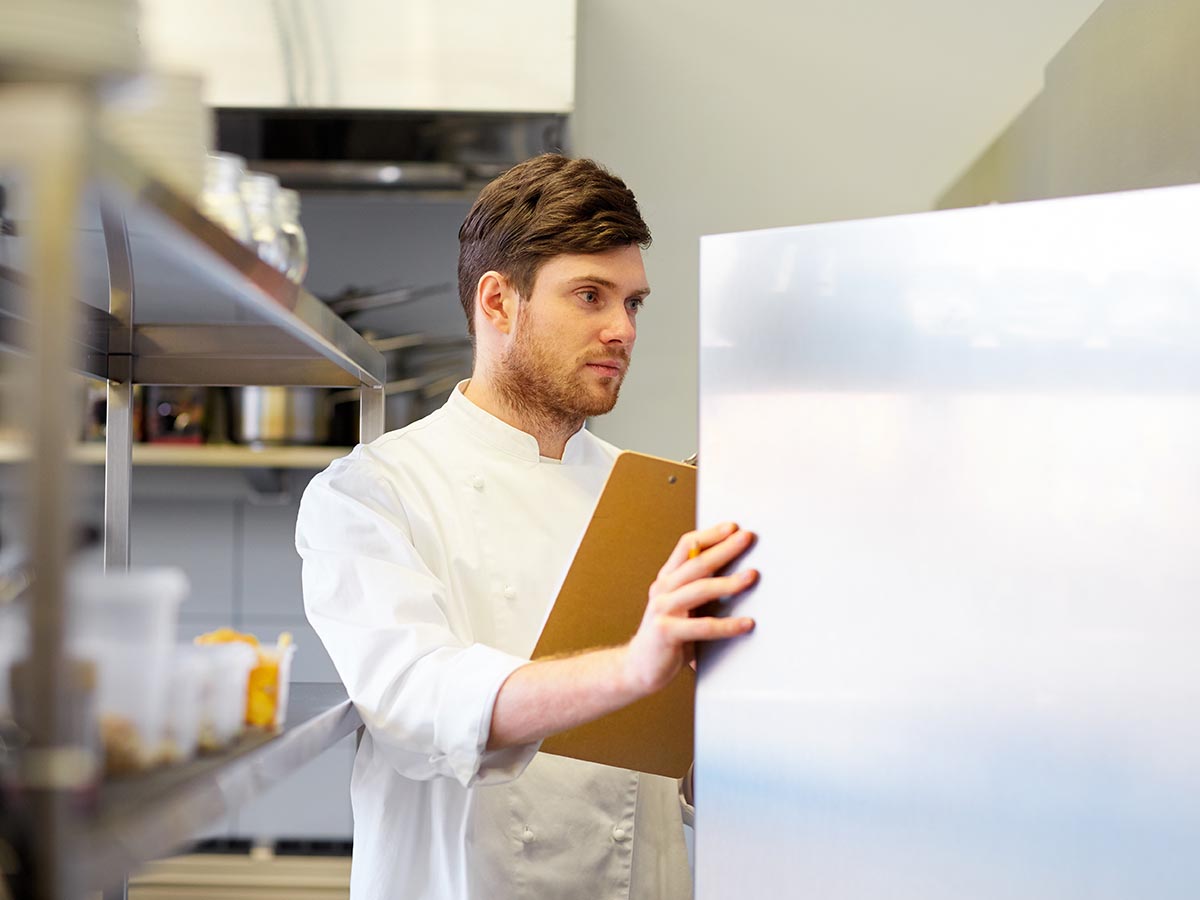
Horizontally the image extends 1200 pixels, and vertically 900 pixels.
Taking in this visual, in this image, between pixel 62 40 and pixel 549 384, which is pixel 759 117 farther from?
pixel 62 40

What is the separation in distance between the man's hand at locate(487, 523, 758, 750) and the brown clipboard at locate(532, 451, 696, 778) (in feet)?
0.11

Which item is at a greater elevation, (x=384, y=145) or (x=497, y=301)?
(x=384, y=145)

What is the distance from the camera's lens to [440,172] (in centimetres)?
206

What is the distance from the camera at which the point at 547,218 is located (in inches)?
51.4

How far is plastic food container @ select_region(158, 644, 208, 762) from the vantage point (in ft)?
2.27

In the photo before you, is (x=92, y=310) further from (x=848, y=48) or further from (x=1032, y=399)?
(x=848, y=48)

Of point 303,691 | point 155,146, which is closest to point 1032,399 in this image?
point 155,146

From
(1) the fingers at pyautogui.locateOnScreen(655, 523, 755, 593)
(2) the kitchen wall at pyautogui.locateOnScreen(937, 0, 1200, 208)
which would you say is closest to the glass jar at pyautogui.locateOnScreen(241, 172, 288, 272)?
(1) the fingers at pyautogui.locateOnScreen(655, 523, 755, 593)

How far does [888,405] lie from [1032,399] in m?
0.08

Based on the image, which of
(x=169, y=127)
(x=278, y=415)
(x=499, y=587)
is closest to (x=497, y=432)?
(x=499, y=587)

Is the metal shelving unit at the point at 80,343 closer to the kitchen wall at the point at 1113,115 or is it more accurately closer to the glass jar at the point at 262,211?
the glass jar at the point at 262,211

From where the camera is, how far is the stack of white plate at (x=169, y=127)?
0.53 m

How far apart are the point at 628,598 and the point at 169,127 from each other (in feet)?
1.65

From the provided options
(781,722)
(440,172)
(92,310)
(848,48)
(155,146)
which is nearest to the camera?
(155,146)
